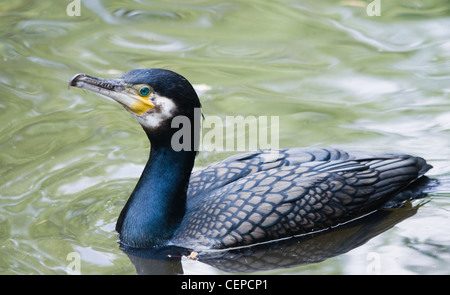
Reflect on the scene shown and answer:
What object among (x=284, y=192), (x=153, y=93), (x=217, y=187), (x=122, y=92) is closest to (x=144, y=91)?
(x=153, y=93)

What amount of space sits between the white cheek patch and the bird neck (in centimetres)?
24

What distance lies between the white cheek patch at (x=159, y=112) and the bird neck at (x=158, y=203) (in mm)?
235

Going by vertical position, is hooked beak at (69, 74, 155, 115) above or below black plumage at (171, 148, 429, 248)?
above

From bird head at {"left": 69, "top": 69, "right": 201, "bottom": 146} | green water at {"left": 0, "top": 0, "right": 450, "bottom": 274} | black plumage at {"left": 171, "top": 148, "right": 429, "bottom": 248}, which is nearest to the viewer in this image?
Result: bird head at {"left": 69, "top": 69, "right": 201, "bottom": 146}

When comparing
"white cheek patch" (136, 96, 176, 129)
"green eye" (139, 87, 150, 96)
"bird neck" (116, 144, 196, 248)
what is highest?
"green eye" (139, 87, 150, 96)

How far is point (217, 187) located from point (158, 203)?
0.50 metres

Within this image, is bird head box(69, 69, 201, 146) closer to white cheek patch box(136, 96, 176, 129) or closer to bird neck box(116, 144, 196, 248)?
white cheek patch box(136, 96, 176, 129)

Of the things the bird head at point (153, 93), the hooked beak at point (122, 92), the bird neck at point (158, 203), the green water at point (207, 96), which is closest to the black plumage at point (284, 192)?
the bird neck at point (158, 203)

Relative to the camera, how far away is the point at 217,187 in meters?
7.00

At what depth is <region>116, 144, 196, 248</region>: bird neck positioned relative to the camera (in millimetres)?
6785

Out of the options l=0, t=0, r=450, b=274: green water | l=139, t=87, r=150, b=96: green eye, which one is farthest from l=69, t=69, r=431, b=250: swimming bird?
l=0, t=0, r=450, b=274: green water

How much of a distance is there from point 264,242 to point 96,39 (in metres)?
4.79

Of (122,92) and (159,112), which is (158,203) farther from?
(122,92)

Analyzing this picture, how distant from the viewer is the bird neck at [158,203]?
6.79 meters
